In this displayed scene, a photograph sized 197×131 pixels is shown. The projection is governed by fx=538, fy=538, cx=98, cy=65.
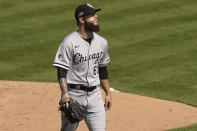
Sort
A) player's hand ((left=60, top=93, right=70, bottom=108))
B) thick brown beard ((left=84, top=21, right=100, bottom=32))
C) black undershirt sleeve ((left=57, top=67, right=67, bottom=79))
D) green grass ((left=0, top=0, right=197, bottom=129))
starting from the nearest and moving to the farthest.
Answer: player's hand ((left=60, top=93, right=70, bottom=108)) < black undershirt sleeve ((left=57, top=67, right=67, bottom=79)) < thick brown beard ((left=84, top=21, right=100, bottom=32)) < green grass ((left=0, top=0, right=197, bottom=129))

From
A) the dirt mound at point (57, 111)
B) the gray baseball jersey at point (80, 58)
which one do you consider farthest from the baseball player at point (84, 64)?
the dirt mound at point (57, 111)

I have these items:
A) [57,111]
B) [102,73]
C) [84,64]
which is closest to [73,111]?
[84,64]

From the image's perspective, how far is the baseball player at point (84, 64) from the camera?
6.56m

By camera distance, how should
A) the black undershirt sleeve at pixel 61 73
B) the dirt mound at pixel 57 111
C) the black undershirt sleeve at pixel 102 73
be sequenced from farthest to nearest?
the dirt mound at pixel 57 111 → the black undershirt sleeve at pixel 102 73 → the black undershirt sleeve at pixel 61 73

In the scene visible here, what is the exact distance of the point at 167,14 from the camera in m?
18.3

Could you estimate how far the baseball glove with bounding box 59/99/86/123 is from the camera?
21.0 ft

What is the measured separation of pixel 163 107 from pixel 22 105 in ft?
9.18

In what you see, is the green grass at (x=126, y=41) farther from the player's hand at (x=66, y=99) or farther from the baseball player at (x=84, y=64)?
the player's hand at (x=66, y=99)

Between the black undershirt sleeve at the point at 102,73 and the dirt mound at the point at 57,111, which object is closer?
the black undershirt sleeve at the point at 102,73

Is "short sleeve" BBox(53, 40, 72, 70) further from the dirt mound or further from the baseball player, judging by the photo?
the dirt mound

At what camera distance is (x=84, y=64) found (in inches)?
263

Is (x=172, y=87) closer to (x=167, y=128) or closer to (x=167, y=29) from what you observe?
(x=167, y=128)

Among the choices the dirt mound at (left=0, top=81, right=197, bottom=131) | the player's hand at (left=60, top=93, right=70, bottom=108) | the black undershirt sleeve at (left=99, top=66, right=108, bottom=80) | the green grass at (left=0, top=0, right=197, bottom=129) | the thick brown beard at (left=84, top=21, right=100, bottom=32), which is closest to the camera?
the player's hand at (left=60, top=93, right=70, bottom=108)

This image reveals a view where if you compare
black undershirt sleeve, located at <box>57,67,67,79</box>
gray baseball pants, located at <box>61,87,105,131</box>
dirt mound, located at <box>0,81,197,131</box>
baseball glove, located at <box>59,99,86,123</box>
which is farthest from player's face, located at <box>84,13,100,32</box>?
dirt mound, located at <box>0,81,197,131</box>
